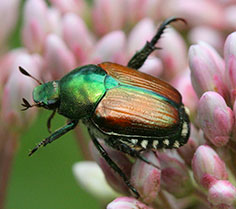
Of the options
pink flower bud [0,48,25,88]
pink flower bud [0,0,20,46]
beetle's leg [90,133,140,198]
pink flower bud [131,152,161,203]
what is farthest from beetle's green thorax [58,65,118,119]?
pink flower bud [0,0,20,46]

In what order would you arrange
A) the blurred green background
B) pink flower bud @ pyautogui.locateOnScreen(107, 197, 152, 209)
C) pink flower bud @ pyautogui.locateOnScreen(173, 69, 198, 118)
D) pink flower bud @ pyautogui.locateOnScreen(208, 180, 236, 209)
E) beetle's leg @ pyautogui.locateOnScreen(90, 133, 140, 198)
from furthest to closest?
the blurred green background
pink flower bud @ pyautogui.locateOnScreen(173, 69, 198, 118)
beetle's leg @ pyautogui.locateOnScreen(90, 133, 140, 198)
pink flower bud @ pyautogui.locateOnScreen(107, 197, 152, 209)
pink flower bud @ pyautogui.locateOnScreen(208, 180, 236, 209)

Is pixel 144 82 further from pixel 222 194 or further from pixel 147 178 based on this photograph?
pixel 222 194

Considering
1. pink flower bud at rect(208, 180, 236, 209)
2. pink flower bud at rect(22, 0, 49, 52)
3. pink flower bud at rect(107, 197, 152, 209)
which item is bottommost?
pink flower bud at rect(208, 180, 236, 209)

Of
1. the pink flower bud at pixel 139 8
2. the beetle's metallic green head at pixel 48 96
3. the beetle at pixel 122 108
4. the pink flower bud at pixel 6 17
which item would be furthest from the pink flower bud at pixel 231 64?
the pink flower bud at pixel 6 17

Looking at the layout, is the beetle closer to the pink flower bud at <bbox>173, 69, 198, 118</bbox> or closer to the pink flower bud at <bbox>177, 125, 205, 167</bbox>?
the pink flower bud at <bbox>177, 125, 205, 167</bbox>

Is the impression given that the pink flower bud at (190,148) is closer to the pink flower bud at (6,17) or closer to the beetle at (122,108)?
the beetle at (122,108)

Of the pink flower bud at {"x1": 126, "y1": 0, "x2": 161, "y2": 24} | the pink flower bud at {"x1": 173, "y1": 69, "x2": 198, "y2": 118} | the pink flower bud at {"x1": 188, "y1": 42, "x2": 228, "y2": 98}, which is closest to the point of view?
the pink flower bud at {"x1": 188, "y1": 42, "x2": 228, "y2": 98}
